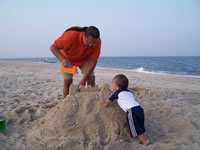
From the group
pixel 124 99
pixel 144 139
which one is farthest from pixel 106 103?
pixel 144 139

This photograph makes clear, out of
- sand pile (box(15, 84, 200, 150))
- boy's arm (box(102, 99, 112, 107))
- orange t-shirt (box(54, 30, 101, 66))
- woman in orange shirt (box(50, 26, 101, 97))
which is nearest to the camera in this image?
sand pile (box(15, 84, 200, 150))

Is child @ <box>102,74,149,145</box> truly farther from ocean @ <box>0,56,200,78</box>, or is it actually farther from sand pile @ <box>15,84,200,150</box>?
ocean @ <box>0,56,200,78</box>

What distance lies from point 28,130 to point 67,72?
1177 millimetres

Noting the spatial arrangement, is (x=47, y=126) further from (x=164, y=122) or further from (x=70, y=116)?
(x=164, y=122)

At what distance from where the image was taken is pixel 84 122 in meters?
2.15

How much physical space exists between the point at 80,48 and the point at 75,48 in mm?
82

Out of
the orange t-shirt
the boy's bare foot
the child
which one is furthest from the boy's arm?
the orange t-shirt

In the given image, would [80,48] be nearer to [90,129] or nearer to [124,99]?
[124,99]

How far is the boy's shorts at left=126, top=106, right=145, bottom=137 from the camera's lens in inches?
80.3

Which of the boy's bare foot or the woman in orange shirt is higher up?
the woman in orange shirt

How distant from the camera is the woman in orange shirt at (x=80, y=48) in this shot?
2.52 m

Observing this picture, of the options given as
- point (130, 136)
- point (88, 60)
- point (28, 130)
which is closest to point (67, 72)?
point (88, 60)

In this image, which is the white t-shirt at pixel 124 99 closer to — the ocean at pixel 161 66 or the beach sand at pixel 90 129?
the beach sand at pixel 90 129

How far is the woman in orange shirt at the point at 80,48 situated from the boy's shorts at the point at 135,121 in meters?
1.02
